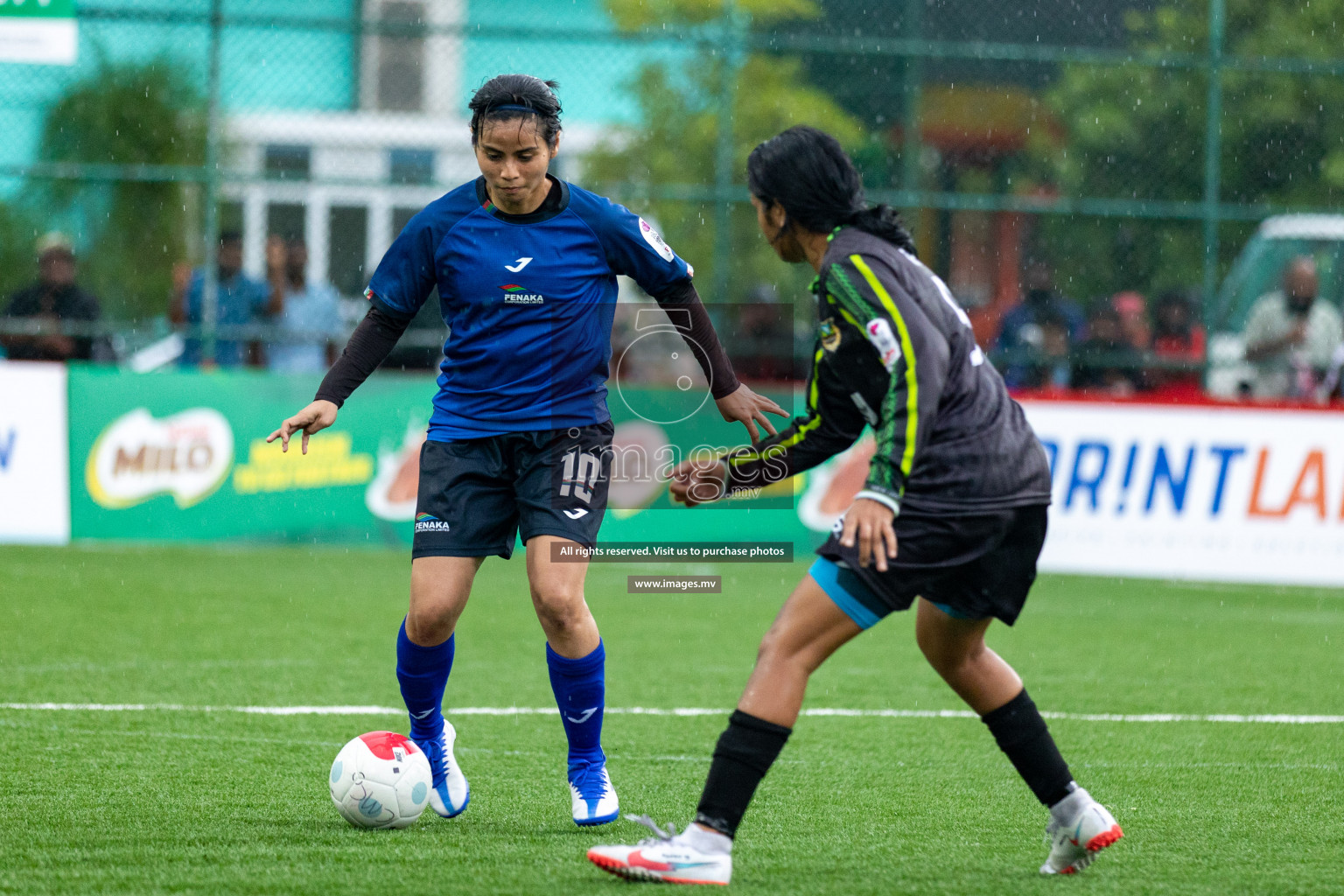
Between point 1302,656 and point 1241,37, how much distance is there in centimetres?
1049

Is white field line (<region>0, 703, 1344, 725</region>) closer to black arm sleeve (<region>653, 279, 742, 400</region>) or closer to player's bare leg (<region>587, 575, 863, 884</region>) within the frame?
black arm sleeve (<region>653, 279, 742, 400</region>)

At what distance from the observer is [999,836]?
4617 mm

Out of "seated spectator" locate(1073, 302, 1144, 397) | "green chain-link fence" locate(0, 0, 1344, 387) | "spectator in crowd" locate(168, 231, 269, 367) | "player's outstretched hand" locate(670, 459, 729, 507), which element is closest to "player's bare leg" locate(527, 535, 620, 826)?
"player's outstretched hand" locate(670, 459, 729, 507)

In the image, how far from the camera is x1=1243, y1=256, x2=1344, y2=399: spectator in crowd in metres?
12.7

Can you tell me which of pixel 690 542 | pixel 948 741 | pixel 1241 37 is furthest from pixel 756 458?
pixel 1241 37

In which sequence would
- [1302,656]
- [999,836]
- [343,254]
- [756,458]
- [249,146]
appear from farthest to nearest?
[249,146], [343,254], [1302,656], [999,836], [756,458]

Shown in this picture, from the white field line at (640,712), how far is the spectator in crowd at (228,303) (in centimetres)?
650

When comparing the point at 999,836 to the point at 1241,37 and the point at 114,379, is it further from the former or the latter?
the point at 1241,37

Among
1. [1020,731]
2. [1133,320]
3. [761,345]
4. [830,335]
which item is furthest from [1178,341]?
[830,335]

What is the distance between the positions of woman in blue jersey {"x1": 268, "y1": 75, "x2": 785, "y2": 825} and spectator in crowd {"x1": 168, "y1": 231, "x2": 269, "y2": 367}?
806cm

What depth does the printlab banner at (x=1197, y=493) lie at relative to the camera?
36.1 feet

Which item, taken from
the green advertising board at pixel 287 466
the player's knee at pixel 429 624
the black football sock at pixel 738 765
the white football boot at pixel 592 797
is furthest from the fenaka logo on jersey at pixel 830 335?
the green advertising board at pixel 287 466

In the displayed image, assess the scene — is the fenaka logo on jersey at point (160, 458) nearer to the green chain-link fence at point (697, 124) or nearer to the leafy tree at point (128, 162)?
the green chain-link fence at point (697, 124)

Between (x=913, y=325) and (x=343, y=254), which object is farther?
(x=343, y=254)
